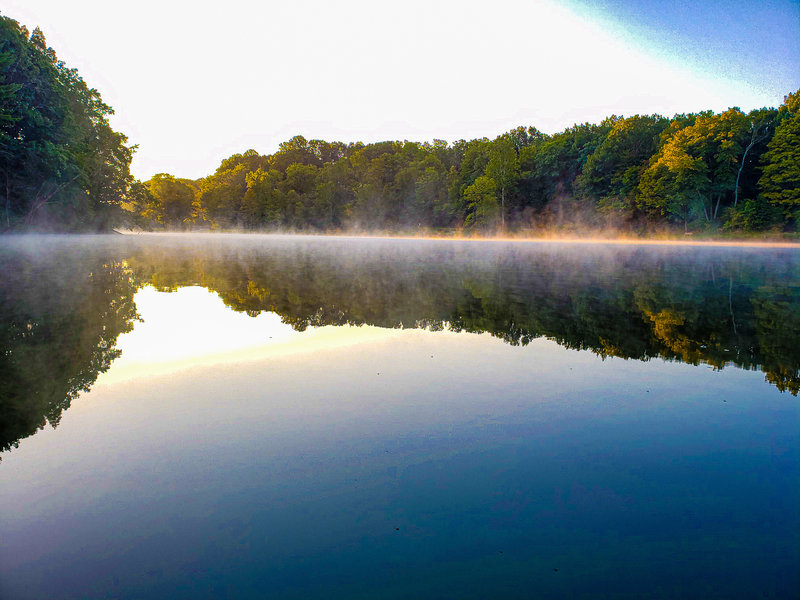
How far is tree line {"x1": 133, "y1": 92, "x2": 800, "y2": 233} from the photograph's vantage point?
176 feet

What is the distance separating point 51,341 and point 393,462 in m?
5.38

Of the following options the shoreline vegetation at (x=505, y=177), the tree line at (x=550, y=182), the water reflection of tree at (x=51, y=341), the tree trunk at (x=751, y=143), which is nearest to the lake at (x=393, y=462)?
the water reflection of tree at (x=51, y=341)

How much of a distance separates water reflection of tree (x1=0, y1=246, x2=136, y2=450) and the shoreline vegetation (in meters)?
32.0

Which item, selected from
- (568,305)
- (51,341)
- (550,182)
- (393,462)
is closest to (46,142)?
(51,341)

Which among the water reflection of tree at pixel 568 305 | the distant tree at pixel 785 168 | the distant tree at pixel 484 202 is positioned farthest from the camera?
the distant tree at pixel 484 202

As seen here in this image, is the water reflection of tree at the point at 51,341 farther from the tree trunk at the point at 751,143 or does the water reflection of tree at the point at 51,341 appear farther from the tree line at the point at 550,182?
the tree trunk at the point at 751,143

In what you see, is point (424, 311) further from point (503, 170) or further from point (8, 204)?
point (503, 170)

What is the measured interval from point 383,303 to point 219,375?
5.33 metres

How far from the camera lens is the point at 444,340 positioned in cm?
729

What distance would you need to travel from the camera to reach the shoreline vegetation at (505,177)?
1709 inches

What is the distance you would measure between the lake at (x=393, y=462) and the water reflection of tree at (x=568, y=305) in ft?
0.49

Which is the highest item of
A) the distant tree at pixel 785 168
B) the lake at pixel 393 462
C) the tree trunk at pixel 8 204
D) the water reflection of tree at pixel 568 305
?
the distant tree at pixel 785 168

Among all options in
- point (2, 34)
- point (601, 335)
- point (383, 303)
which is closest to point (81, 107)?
point (2, 34)

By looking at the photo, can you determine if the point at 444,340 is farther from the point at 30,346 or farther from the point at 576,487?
the point at 30,346
